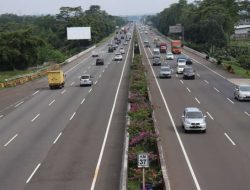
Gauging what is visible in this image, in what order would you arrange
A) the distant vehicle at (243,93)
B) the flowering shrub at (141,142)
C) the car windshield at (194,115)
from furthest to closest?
the distant vehicle at (243,93)
the car windshield at (194,115)
the flowering shrub at (141,142)

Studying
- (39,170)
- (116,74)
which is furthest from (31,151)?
(116,74)

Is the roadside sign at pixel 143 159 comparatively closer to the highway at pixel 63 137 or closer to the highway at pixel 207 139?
the highway at pixel 207 139

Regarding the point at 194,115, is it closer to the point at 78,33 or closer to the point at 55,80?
the point at 55,80

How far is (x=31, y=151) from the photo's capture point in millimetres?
29844

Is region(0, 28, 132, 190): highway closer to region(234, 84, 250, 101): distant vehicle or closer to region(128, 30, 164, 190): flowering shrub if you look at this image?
region(128, 30, 164, 190): flowering shrub

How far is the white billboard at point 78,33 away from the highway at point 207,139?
98.0m

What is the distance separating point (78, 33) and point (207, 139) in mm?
127256

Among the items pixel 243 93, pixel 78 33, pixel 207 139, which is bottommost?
pixel 78 33

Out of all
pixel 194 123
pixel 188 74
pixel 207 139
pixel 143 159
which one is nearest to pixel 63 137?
pixel 194 123

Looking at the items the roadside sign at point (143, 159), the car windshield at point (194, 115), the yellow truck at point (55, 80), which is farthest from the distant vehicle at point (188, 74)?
the roadside sign at point (143, 159)

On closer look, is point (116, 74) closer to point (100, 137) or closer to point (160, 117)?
point (160, 117)

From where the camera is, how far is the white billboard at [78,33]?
15525 cm

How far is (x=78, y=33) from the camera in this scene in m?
156

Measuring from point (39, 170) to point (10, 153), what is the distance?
15.1ft
